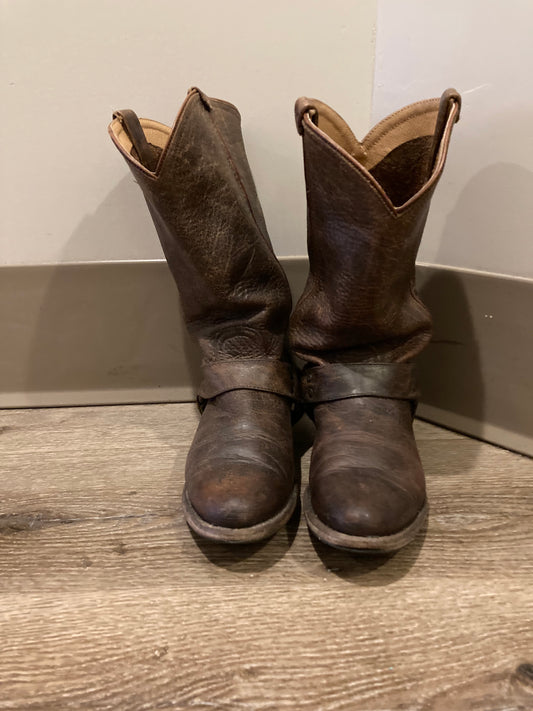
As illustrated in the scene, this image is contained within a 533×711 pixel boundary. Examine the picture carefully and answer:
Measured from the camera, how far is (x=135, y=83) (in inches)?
32.1

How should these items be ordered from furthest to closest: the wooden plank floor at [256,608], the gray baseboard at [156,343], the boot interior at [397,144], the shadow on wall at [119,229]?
1. the shadow on wall at [119,229]
2. the gray baseboard at [156,343]
3. the boot interior at [397,144]
4. the wooden plank floor at [256,608]

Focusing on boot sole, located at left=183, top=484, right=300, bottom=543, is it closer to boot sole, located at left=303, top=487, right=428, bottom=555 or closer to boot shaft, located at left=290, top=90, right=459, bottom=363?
boot sole, located at left=303, top=487, right=428, bottom=555

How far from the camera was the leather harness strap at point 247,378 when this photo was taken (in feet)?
2.34

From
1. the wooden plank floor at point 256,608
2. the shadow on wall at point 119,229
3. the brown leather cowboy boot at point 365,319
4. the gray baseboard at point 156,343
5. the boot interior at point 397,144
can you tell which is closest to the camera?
the wooden plank floor at point 256,608

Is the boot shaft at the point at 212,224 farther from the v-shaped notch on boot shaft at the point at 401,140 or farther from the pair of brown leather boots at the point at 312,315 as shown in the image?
the v-shaped notch on boot shaft at the point at 401,140

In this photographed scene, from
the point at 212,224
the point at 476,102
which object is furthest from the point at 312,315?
the point at 476,102

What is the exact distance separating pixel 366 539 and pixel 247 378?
0.91 feet

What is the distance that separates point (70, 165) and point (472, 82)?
662mm

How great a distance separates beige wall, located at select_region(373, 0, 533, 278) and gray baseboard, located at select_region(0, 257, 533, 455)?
2.2 inches

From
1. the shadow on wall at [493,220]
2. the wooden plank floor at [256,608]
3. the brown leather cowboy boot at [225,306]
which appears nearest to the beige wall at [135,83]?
the brown leather cowboy boot at [225,306]

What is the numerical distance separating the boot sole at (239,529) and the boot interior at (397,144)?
48 centimetres

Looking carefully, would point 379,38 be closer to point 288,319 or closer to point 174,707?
point 288,319

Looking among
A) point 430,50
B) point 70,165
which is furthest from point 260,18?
point 70,165

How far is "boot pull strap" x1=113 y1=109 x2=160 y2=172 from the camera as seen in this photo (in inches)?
26.2
